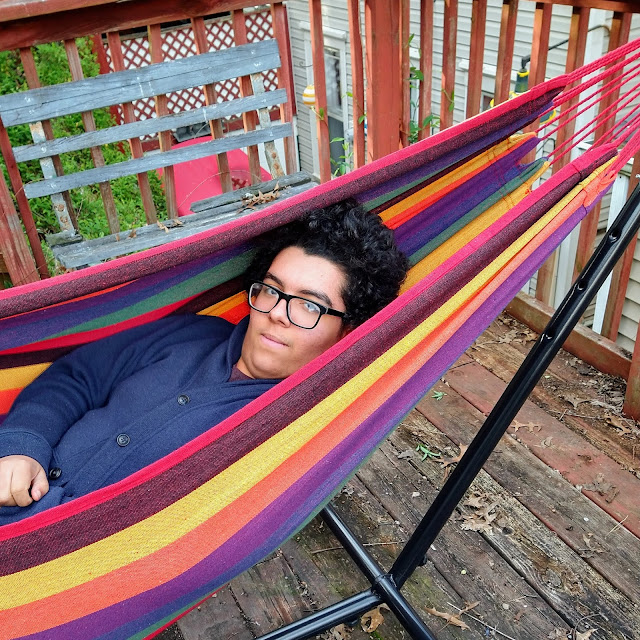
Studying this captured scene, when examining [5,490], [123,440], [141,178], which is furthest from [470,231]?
[141,178]

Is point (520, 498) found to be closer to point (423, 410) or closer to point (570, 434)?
point (570, 434)

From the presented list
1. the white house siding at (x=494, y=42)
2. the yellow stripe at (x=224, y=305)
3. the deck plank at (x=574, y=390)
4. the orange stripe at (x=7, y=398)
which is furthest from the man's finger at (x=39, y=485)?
the white house siding at (x=494, y=42)

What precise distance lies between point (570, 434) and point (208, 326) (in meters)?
1.21

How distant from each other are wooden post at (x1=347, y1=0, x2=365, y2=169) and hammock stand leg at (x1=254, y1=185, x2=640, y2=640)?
1.75 metres

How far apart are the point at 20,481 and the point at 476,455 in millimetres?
839

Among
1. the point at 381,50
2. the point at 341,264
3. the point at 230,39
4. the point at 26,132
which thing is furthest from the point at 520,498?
the point at 230,39

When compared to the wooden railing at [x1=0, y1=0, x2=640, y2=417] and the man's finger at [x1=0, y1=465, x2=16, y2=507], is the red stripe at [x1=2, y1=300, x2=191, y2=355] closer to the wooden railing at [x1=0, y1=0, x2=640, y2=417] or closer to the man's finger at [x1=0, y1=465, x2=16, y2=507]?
the man's finger at [x1=0, y1=465, x2=16, y2=507]

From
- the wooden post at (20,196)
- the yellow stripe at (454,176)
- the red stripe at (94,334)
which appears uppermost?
the yellow stripe at (454,176)

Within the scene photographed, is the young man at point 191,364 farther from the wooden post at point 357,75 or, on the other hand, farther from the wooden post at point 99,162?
the wooden post at point 99,162

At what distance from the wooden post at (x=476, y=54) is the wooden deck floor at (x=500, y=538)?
1.17 meters

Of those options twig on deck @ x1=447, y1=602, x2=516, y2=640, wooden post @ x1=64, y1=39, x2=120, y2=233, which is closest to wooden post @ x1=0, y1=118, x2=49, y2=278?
wooden post @ x1=64, y1=39, x2=120, y2=233

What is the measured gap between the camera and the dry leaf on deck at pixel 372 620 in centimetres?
163

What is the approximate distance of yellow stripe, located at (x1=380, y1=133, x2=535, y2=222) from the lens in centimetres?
168

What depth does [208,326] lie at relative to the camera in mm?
1647
